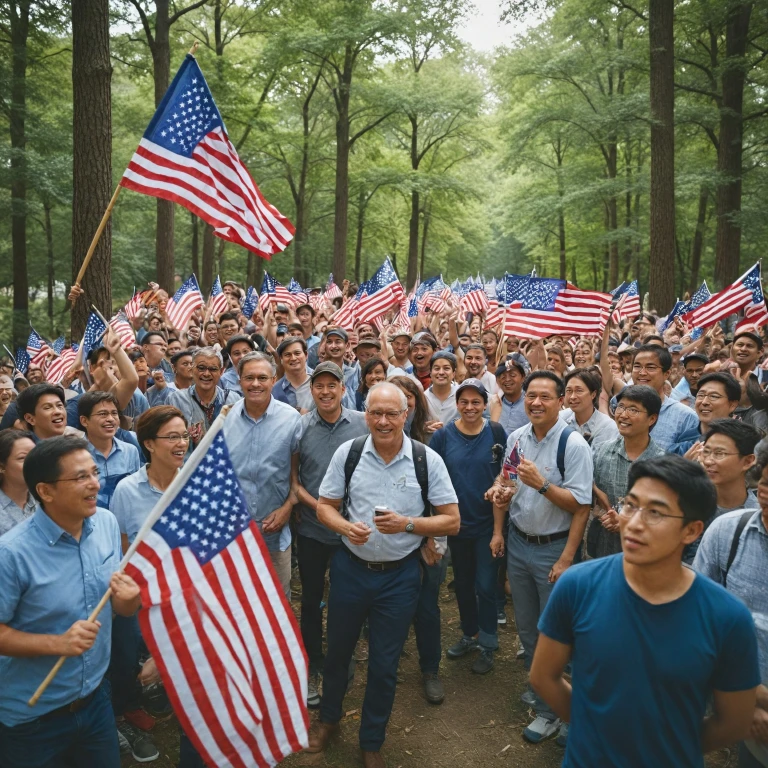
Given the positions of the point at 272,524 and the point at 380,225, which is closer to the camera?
the point at 272,524

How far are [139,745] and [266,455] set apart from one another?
81.3 inches

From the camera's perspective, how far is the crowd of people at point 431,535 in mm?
2307

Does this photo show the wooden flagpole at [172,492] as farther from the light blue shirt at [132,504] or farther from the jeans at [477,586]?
the jeans at [477,586]

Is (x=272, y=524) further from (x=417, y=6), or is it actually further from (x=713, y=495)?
(x=417, y=6)

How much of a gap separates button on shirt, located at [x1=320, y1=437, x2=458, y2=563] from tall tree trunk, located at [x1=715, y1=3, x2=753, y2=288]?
15.4m

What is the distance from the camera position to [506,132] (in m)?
28.3

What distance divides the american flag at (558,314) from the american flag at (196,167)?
3947 millimetres

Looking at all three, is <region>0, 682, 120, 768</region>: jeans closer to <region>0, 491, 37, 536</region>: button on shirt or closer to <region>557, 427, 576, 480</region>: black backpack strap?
<region>0, 491, 37, 536</region>: button on shirt

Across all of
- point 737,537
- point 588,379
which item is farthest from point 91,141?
point 737,537

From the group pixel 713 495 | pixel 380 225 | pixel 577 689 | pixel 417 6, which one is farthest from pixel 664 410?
pixel 380 225

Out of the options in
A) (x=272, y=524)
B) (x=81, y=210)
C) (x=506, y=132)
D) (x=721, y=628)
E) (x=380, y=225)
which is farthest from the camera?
(x=380, y=225)

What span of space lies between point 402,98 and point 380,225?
9.96 meters

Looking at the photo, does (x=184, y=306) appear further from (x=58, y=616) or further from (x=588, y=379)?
(x=58, y=616)

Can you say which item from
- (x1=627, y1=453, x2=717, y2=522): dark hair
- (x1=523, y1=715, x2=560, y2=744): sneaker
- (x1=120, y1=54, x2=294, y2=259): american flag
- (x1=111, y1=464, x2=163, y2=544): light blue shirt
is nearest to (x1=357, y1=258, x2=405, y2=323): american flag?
(x1=120, y1=54, x2=294, y2=259): american flag
